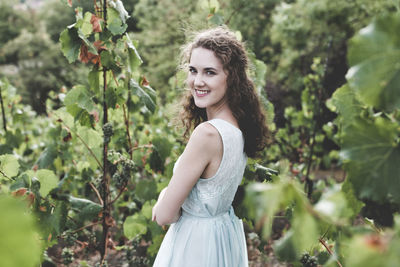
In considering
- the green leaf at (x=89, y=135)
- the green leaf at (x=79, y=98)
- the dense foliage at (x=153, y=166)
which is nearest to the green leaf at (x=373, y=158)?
the dense foliage at (x=153, y=166)

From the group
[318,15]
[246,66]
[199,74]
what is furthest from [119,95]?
[318,15]

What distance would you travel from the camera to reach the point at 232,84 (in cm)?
179

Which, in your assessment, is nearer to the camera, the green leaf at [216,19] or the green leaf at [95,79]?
the green leaf at [95,79]

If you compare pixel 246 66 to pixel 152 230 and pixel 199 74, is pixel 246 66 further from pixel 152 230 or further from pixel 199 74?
pixel 152 230

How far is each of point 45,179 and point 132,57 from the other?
813 millimetres

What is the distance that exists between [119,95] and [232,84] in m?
0.69

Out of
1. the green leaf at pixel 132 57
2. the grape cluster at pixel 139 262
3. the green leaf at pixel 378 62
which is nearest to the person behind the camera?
the green leaf at pixel 378 62

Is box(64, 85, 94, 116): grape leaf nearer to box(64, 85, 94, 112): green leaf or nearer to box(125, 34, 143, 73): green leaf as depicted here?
box(64, 85, 94, 112): green leaf

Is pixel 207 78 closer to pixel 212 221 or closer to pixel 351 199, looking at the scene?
pixel 212 221

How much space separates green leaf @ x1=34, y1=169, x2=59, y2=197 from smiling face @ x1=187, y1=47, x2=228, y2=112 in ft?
2.69

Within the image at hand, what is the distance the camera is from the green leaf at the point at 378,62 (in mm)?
548

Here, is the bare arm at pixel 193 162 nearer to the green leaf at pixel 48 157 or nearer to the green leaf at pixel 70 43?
the green leaf at pixel 70 43

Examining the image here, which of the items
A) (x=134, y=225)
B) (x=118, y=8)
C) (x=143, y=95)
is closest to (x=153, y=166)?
(x=134, y=225)

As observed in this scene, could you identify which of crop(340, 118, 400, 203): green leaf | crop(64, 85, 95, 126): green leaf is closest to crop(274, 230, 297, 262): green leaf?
crop(340, 118, 400, 203): green leaf
